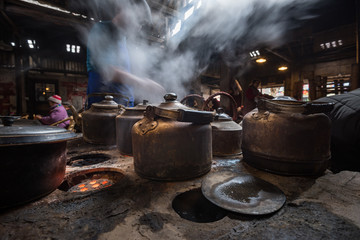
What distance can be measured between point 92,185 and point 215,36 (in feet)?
28.1

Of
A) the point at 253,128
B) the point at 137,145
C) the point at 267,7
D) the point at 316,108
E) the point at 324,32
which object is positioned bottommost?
the point at 137,145

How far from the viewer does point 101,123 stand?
10.9ft

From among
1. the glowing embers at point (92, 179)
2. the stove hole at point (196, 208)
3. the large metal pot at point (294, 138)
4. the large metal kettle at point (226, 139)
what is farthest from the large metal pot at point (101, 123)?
the large metal pot at point (294, 138)

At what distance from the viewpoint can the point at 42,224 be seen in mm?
1104

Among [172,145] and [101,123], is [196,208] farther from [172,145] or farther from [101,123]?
[101,123]

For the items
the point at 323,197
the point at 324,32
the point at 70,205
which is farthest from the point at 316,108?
the point at 324,32

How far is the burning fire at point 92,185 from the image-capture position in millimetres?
1868

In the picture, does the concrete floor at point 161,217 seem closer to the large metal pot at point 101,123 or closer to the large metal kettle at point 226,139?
the large metal kettle at point 226,139

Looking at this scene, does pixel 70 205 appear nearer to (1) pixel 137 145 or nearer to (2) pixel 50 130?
(2) pixel 50 130

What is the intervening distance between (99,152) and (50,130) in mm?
1646

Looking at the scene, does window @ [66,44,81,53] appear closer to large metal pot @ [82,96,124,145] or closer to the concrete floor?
large metal pot @ [82,96,124,145]

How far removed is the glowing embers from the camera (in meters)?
1.91

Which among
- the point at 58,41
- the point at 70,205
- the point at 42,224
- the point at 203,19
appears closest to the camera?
the point at 42,224

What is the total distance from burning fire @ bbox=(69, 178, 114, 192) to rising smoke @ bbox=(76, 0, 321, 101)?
3716 mm
